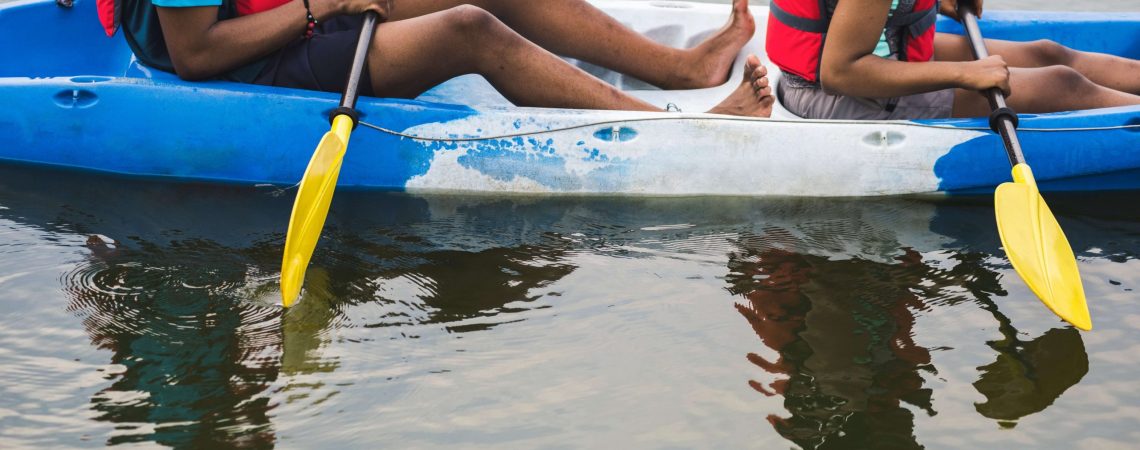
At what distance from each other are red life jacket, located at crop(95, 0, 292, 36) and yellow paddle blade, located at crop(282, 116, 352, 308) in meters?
0.39

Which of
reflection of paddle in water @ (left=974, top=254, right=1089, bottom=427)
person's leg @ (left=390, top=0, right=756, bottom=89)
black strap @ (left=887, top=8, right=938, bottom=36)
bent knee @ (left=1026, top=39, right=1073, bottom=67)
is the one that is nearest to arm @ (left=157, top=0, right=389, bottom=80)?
person's leg @ (left=390, top=0, right=756, bottom=89)

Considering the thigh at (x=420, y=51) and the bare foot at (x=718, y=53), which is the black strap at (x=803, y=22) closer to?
the bare foot at (x=718, y=53)

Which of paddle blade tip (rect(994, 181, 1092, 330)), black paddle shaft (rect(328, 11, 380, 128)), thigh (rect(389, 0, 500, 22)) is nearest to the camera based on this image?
paddle blade tip (rect(994, 181, 1092, 330))

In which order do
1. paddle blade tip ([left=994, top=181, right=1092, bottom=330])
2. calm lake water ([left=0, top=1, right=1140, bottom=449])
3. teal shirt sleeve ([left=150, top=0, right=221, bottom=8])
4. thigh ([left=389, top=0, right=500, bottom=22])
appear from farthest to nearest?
thigh ([left=389, top=0, right=500, bottom=22]) → teal shirt sleeve ([left=150, top=0, right=221, bottom=8]) → paddle blade tip ([left=994, top=181, right=1092, bottom=330]) → calm lake water ([left=0, top=1, right=1140, bottom=449])

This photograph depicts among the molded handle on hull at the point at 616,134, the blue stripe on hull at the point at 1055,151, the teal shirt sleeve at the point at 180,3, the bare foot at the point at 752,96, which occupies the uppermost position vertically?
the teal shirt sleeve at the point at 180,3

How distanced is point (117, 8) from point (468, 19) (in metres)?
0.91

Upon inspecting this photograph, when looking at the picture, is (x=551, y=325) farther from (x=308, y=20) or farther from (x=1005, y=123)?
(x=1005, y=123)

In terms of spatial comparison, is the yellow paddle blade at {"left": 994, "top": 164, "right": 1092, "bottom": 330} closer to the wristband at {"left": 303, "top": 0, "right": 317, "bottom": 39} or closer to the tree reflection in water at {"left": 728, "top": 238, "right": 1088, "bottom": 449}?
the tree reflection in water at {"left": 728, "top": 238, "right": 1088, "bottom": 449}

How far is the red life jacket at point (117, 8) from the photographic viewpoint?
10.5 feet

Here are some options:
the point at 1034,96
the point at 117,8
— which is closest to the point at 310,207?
the point at 117,8

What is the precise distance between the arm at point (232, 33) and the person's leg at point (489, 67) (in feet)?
0.41

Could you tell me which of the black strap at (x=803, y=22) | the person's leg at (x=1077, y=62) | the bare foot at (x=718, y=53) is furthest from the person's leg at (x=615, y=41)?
the person's leg at (x=1077, y=62)

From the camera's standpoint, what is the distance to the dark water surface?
2412 millimetres

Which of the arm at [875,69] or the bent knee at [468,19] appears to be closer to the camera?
the arm at [875,69]
